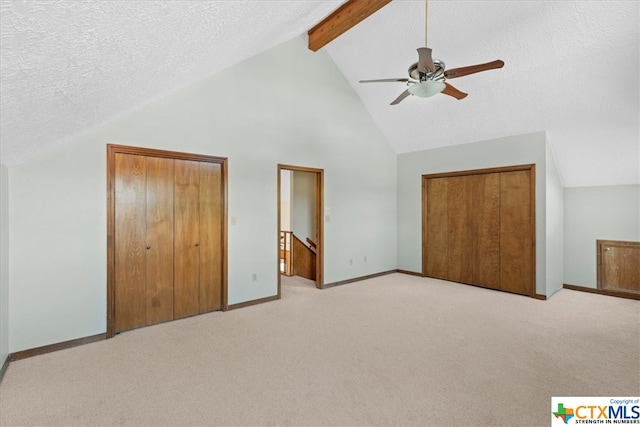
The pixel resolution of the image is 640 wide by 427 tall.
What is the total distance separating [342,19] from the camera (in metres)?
3.83

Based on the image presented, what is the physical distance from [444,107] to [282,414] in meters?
4.62

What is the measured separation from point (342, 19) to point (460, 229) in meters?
3.84

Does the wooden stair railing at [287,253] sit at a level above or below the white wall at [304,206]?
below

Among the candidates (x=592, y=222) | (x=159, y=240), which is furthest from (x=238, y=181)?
(x=592, y=222)

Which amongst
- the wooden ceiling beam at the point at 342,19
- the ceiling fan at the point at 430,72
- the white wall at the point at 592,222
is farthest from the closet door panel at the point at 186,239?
the white wall at the point at 592,222

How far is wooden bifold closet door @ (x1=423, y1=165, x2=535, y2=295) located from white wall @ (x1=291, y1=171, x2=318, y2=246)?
2148 mm

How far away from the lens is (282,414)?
193cm

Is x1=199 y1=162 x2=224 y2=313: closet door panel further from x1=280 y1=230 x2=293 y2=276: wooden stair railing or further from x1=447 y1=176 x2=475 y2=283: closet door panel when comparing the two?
x1=447 y1=176 x2=475 y2=283: closet door panel

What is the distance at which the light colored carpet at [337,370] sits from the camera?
6.40 ft

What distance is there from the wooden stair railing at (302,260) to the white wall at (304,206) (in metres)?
0.12

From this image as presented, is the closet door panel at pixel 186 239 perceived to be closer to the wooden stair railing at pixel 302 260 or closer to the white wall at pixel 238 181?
the white wall at pixel 238 181

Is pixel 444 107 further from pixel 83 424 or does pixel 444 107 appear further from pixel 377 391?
pixel 83 424

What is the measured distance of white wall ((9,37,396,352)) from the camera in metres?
2.74

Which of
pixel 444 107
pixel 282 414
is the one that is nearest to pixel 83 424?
pixel 282 414
